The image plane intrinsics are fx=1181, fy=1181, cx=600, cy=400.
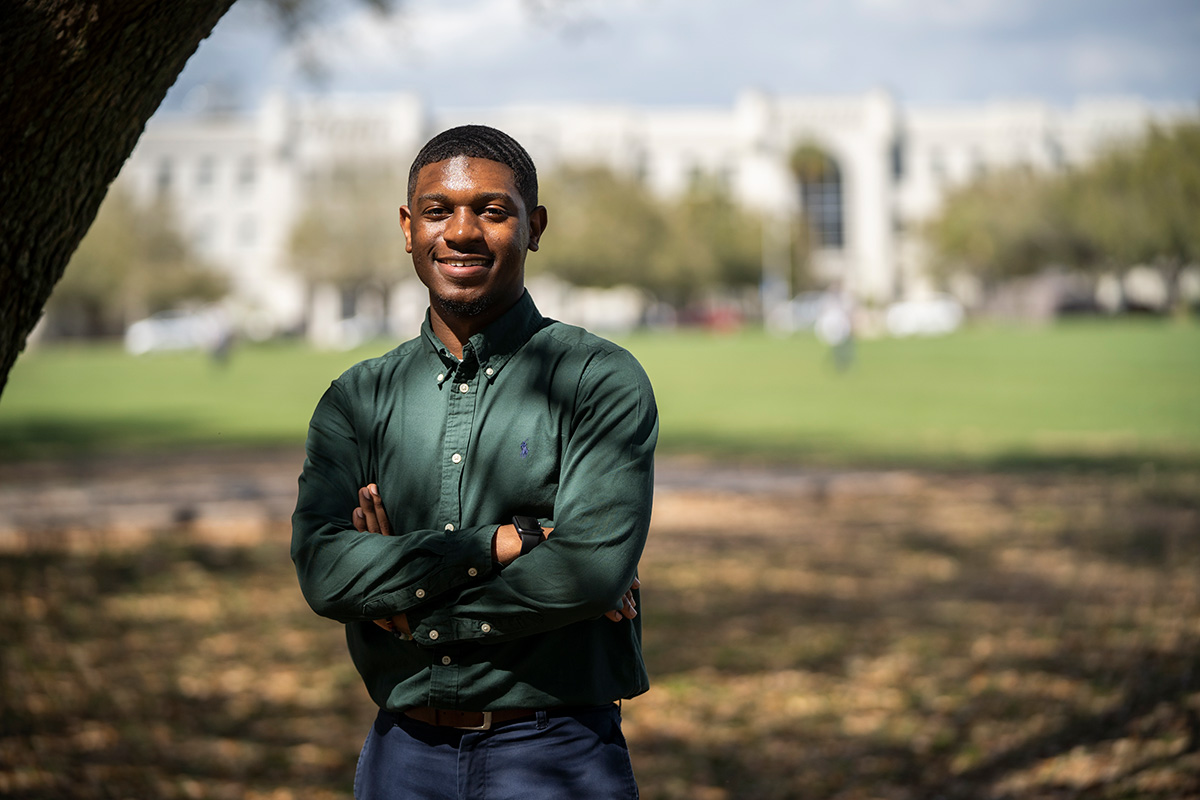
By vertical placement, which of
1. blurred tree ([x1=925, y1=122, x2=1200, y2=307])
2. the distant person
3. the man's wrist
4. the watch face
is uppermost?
blurred tree ([x1=925, y1=122, x2=1200, y2=307])

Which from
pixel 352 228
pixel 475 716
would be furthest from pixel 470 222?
pixel 352 228

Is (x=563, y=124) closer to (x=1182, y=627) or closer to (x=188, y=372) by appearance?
(x=188, y=372)

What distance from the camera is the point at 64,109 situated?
253 centimetres

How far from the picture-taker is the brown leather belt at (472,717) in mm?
2139

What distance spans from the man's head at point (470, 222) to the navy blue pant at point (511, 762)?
0.76 m

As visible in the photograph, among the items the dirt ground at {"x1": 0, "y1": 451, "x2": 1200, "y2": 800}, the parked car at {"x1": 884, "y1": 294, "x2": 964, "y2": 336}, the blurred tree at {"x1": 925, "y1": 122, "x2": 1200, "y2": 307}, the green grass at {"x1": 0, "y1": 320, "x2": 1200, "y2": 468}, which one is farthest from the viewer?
the parked car at {"x1": 884, "y1": 294, "x2": 964, "y2": 336}

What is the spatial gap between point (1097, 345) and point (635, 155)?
69.3 meters

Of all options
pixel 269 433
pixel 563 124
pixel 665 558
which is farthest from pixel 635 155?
pixel 665 558

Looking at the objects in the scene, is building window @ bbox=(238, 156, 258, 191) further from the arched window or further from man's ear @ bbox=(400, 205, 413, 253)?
man's ear @ bbox=(400, 205, 413, 253)

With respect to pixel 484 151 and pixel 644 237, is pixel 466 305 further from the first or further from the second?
pixel 644 237

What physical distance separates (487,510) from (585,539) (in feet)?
0.68

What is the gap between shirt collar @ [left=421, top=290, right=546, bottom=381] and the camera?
2189 millimetres

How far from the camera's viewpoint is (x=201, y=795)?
4918 mm

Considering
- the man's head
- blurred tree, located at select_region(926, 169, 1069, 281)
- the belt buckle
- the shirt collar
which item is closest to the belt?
the belt buckle
